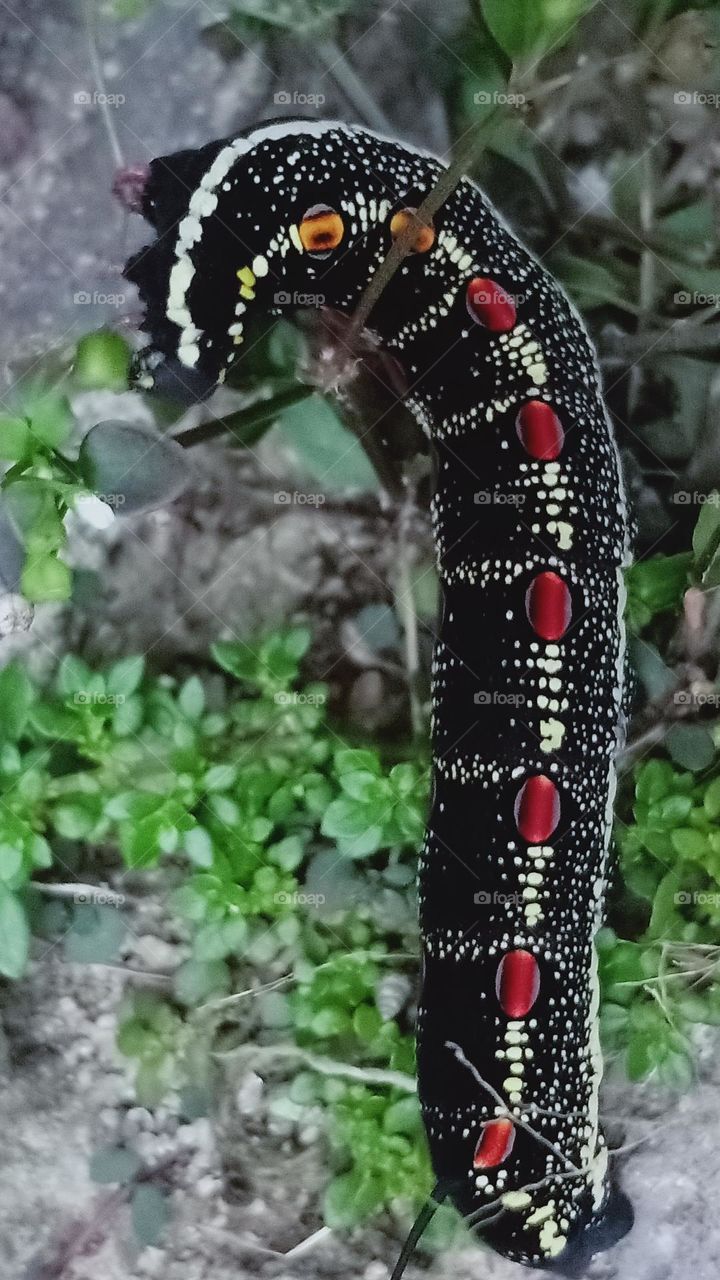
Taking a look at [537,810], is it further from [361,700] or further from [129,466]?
[129,466]

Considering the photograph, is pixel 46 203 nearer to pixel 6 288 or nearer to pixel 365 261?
pixel 6 288

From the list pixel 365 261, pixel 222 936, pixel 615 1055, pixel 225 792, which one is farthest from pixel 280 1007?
pixel 365 261

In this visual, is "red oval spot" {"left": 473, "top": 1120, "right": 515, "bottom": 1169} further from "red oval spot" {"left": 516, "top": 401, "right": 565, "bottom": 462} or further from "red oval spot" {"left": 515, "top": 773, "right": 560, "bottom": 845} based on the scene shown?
"red oval spot" {"left": 516, "top": 401, "right": 565, "bottom": 462}

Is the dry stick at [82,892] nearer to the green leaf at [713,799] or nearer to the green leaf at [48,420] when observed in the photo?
the green leaf at [48,420]

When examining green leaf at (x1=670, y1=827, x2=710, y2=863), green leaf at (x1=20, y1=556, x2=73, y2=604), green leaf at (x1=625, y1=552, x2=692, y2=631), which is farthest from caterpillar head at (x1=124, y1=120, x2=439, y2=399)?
green leaf at (x1=670, y1=827, x2=710, y2=863)

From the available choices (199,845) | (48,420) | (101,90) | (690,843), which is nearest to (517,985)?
(690,843)

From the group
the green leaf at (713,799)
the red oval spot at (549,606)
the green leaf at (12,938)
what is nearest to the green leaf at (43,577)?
the green leaf at (12,938)

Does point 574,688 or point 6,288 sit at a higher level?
point 6,288
